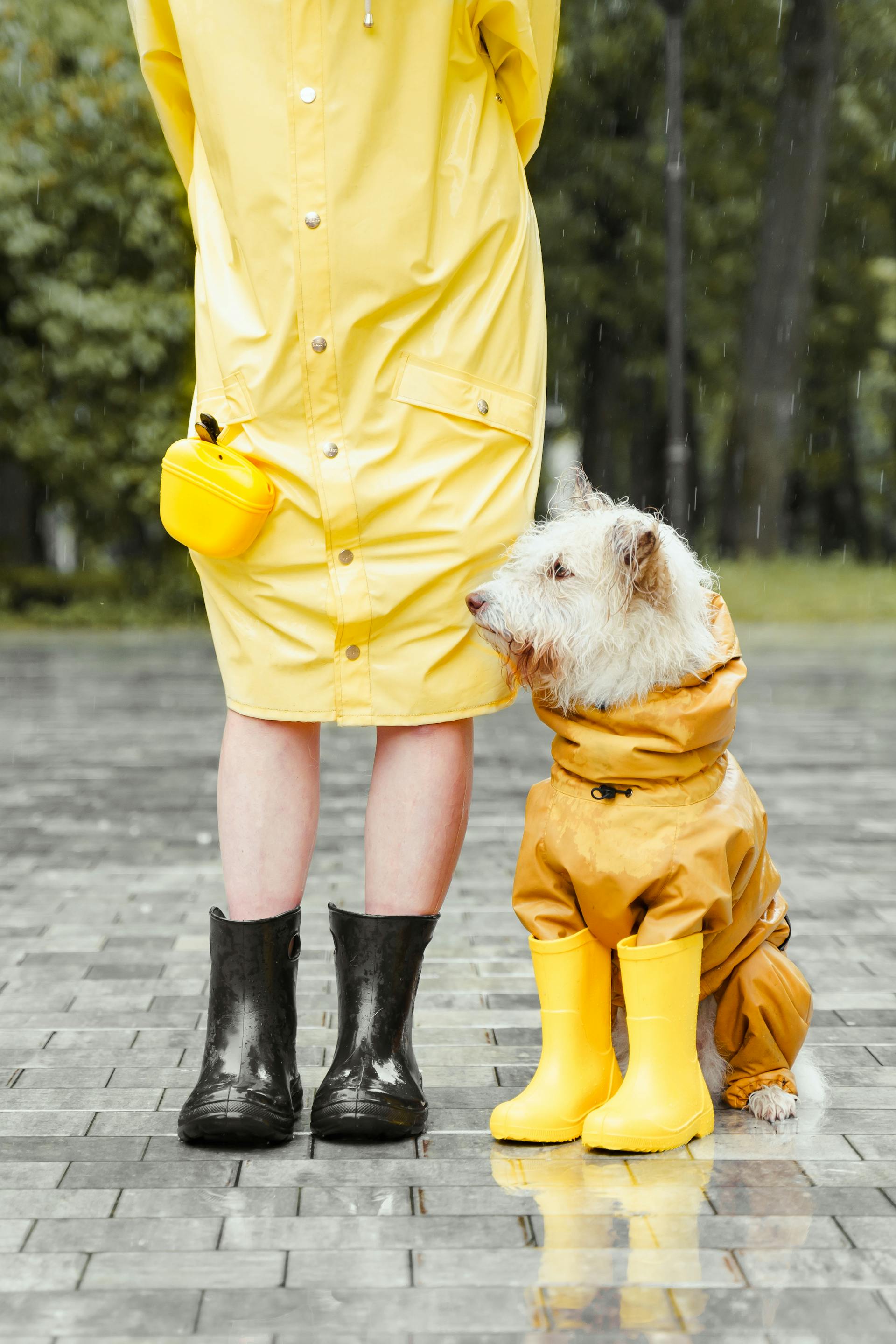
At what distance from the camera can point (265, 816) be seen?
2996mm

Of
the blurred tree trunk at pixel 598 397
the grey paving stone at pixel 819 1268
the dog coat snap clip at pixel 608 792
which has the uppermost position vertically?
the dog coat snap clip at pixel 608 792

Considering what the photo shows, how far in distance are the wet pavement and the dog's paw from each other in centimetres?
4

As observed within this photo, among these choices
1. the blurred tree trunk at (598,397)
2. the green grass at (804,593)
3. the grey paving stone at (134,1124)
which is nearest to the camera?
the grey paving stone at (134,1124)

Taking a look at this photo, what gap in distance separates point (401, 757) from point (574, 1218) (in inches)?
35.9

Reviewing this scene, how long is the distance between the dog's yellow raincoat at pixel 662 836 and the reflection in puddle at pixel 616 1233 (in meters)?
0.39

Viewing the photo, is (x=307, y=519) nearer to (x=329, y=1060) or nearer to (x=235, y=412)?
(x=235, y=412)

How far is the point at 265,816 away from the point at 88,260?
1713 cm

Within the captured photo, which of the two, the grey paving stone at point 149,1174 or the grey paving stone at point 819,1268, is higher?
the grey paving stone at point 819,1268

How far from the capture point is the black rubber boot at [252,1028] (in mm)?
2826

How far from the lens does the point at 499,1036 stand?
3.50 metres

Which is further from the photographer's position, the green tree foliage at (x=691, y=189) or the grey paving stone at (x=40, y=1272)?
the green tree foliage at (x=691, y=189)

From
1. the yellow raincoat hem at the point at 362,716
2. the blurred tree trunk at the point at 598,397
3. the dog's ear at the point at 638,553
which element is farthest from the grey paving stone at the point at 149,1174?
the blurred tree trunk at the point at 598,397

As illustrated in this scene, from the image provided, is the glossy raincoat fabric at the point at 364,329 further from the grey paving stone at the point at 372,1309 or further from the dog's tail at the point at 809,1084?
the grey paving stone at the point at 372,1309

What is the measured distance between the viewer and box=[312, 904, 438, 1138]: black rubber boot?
2.85m
